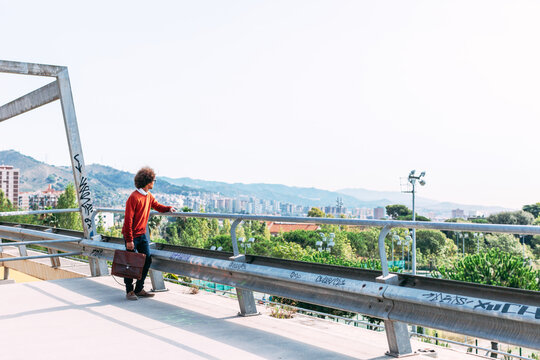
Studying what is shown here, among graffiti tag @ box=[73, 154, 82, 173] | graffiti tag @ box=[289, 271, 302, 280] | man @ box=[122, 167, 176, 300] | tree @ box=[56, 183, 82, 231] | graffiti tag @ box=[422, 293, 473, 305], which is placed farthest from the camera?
tree @ box=[56, 183, 82, 231]

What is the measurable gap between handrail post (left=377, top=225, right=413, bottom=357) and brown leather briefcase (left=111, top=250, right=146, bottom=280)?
356cm

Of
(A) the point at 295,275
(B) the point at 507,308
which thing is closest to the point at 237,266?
(A) the point at 295,275

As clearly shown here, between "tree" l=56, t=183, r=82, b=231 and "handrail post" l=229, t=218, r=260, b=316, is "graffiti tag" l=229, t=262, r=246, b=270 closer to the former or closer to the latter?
"handrail post" l=229, t=218, r=260, b=316

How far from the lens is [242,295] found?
632 centimetres

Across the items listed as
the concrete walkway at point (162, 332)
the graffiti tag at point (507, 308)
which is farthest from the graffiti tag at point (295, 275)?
the graffiti tag at point (507, 308)

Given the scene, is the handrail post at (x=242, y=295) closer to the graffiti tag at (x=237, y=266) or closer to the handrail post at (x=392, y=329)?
the graffiti tag at (x=237, y=266)

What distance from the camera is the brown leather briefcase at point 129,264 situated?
23.3 feet

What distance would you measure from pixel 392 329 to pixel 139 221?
3.99 m

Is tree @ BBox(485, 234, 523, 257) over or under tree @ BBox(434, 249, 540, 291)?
over

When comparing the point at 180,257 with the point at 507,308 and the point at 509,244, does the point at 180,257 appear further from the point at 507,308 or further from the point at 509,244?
the point at 509,244

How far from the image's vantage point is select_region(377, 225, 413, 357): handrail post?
14.9ft

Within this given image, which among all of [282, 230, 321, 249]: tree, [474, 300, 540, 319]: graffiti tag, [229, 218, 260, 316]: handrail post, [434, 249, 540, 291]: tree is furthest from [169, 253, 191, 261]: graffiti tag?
[282, 230, 321, 249]: tree

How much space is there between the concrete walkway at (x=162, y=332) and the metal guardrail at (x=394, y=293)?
0.42m

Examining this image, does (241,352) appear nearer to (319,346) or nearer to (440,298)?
(319,346)
